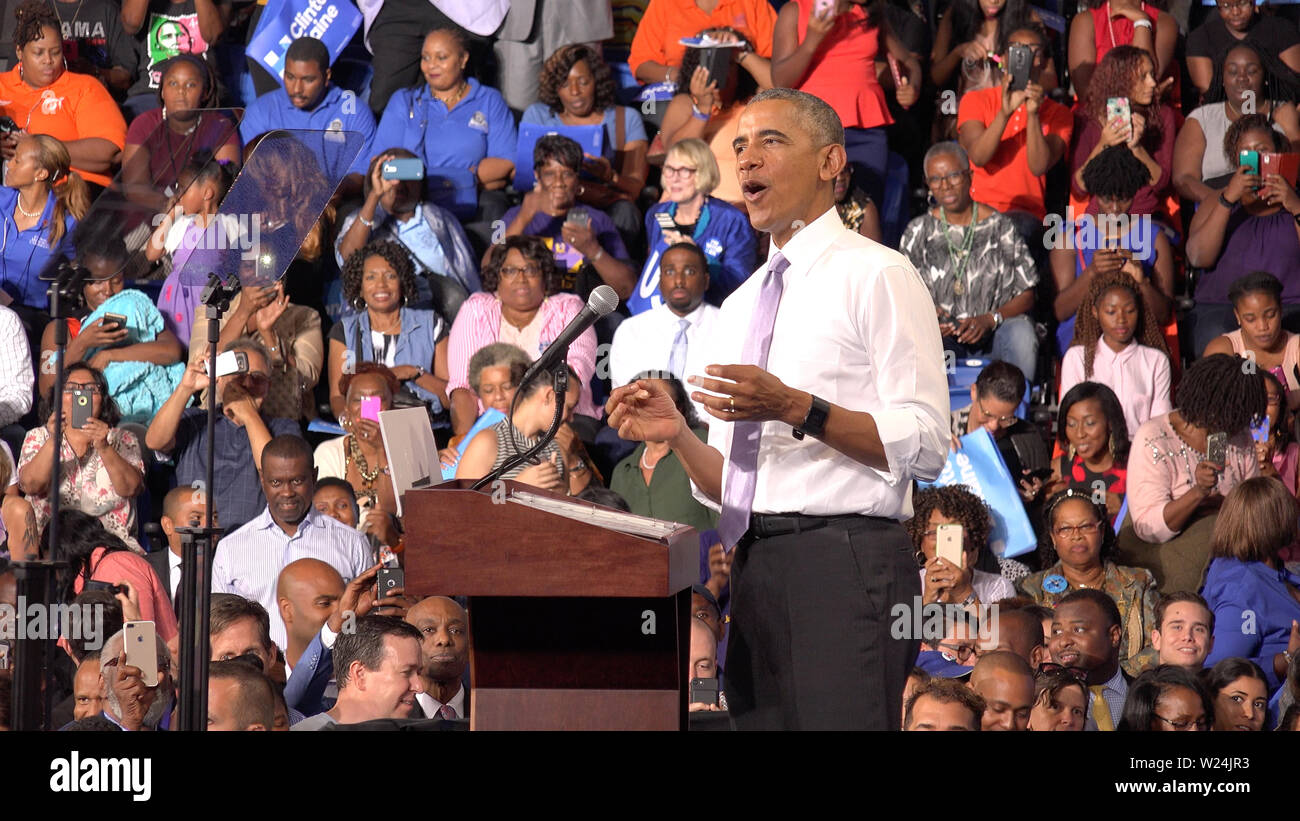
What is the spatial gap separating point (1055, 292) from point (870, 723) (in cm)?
470

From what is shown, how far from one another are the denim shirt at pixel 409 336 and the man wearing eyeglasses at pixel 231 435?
0.48 metres

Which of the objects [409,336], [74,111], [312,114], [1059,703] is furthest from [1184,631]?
[74,111]

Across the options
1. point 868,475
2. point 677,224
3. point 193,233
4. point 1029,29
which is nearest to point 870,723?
point 868,475

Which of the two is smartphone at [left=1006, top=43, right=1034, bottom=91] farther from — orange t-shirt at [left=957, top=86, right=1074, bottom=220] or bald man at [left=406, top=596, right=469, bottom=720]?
bald man at [left=406, top=596, right=469, bottom=720]

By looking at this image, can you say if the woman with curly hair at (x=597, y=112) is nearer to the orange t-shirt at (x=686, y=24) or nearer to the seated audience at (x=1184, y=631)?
the orange t-shirt at (x=686, y=24)

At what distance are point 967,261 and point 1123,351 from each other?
0.75 metres

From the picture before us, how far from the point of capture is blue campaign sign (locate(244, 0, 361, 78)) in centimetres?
760

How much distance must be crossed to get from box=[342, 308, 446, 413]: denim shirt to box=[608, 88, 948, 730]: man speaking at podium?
3998 millimetres

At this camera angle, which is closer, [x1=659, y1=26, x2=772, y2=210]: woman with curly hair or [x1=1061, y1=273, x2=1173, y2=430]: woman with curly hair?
[x1=1061, y1=273, x2=1173, y2=430]: woman with curly hair

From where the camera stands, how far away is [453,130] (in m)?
7.27

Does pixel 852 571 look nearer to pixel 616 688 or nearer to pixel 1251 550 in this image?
pixel 616 688

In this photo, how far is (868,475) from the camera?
260cm

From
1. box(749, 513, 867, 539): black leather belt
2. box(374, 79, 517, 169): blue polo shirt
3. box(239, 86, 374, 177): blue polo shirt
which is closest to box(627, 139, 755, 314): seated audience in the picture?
box(374, 79, 517, 169): blue polo shirt
